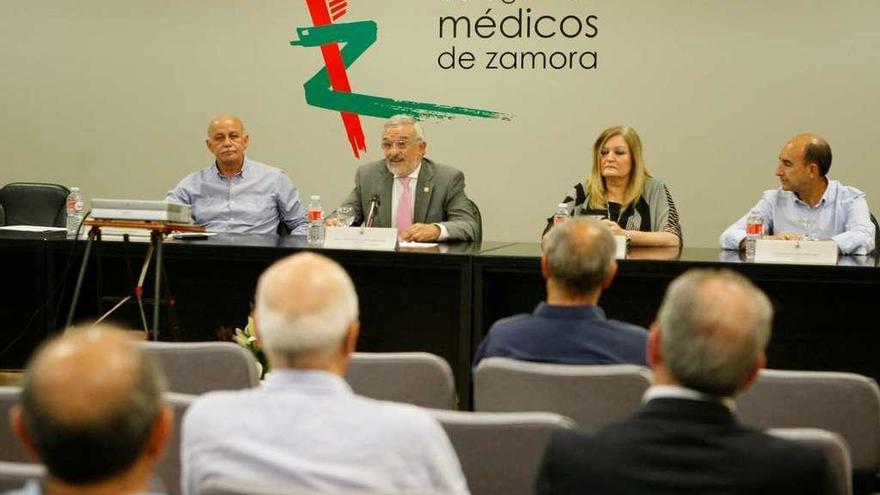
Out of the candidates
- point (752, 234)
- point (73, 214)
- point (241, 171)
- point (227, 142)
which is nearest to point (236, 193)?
point (241, 171)

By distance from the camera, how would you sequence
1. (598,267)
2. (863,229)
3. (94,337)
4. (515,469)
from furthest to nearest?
(863,229)
(598,267)
(515,469)
(94,337)

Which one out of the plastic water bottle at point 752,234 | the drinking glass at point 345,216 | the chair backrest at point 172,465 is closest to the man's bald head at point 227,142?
the drinking glass at point 345,216

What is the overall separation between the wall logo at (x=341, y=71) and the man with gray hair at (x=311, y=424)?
5.19 metres

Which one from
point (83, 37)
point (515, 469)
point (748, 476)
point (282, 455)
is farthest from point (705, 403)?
point (83, 37)

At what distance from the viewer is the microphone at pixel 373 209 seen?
5.08 m

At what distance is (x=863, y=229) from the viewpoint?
4980mm

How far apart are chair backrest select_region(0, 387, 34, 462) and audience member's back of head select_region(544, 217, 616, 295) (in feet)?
4.22

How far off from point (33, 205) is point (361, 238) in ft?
7.66

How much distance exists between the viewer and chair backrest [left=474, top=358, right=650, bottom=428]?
243 cm

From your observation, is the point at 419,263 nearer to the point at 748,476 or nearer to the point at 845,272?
the point at 845,272

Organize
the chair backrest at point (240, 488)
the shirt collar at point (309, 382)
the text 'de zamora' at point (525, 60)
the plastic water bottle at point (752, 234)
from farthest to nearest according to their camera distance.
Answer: the text 'de zamora' at point (525, 60), the plastic water bottle at point (752, 234), the shirt collar at point (309, 382), the chair backrest at point (240, 488)

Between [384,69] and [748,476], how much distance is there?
5.62 metres

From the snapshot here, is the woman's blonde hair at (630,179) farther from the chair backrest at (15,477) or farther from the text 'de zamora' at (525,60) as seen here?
the chair backrest at (15,477)

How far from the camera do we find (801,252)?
172 inches
